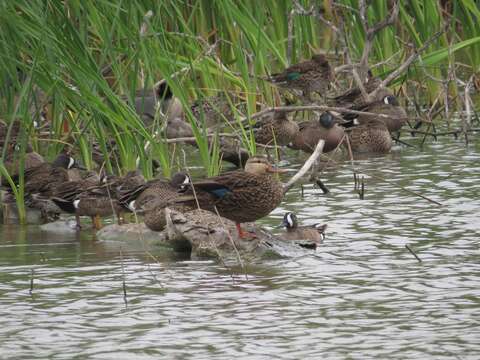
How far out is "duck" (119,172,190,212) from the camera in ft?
30.8

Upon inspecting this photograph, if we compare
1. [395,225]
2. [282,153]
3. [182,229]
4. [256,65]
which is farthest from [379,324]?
[282,153]

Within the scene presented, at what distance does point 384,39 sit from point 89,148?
510 centimetres

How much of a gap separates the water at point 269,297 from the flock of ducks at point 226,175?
352mm

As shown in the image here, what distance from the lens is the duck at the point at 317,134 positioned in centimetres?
1341

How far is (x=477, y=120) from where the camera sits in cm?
1421

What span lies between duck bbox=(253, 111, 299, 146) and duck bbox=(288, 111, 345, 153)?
77 millimetres

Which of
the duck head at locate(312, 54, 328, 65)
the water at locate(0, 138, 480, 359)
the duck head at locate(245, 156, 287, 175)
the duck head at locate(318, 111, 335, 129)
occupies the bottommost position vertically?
the water at locate(0, 138, 480, 359)

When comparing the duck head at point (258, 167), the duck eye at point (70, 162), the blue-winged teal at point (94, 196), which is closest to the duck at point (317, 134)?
Result: the duck eye at point (70, 162)

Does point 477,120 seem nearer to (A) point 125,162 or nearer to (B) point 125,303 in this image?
(A) point 125,162

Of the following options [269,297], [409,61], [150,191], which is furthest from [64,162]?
[269,297]

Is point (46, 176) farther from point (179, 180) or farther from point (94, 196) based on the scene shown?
point (179, 180)

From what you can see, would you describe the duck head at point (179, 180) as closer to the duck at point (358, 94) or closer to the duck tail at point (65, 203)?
the duck tail at point (65, 203)

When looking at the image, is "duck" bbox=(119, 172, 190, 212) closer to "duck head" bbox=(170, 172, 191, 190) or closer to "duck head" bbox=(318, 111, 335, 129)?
"duck head" bbox=(170, 172, 191, 190)

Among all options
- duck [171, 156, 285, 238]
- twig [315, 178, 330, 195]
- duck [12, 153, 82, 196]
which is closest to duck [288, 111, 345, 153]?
twig [315, 178, 330, 195]
